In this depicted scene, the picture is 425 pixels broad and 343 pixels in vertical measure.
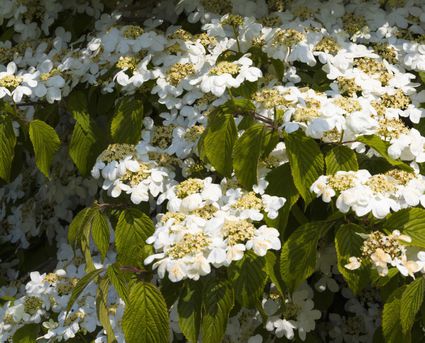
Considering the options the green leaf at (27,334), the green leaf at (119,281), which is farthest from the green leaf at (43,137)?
the green leaf at (119,281)

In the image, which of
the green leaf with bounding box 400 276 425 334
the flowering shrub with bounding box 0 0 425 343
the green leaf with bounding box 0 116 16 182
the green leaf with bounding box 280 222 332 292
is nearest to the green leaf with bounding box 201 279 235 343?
the flowering shrub with bounding box 0 0 425 343

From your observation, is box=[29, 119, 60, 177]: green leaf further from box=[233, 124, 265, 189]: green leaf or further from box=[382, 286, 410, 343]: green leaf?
box=[382, 286, 410, 343]: green leaf

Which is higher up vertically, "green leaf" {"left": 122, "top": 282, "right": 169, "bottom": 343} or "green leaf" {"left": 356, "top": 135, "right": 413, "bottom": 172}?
"green leaf" {"left": 356, "top": 135, "right": 413, "bottom": 172}

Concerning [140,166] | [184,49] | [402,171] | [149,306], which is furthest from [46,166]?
[402,171]

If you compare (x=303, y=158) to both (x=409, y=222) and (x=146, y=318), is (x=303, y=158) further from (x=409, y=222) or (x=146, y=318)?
(x=146, y=318)

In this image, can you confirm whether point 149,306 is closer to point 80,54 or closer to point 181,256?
point 181,256

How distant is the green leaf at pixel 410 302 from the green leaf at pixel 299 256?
0.21 m

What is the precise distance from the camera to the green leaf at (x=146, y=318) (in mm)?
1688

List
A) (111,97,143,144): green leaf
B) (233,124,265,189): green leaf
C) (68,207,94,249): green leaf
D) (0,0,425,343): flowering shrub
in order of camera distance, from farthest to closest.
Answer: (111,97,143,144): green leaf < (68,207,94,249): green leaf < (233,124,265,189): green leaf < (0,0,425,343): flowering shrub

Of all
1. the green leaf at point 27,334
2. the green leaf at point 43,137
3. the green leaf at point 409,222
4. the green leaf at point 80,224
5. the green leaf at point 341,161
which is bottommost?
the green leaf at point 27,334

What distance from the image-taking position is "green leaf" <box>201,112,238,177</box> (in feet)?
6.15

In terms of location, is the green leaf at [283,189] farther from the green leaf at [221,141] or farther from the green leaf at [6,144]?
the green leaf at [6,144]

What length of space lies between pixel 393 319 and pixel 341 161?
353 mm

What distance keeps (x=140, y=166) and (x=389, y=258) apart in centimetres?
67
